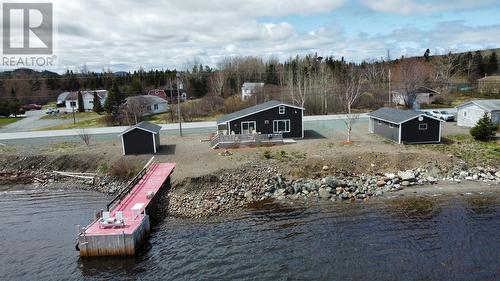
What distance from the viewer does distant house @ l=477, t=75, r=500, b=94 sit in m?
74.2

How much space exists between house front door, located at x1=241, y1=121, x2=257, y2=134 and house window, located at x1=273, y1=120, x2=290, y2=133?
1953 mm

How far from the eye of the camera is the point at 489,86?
76062 mm

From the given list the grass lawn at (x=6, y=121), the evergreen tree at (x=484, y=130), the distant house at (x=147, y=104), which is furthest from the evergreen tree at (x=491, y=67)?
the grass lawn at (x=6, y=121)

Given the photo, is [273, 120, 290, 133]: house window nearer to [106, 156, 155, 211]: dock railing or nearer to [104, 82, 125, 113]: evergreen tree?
[106, 156, 155, 211]: dock railing

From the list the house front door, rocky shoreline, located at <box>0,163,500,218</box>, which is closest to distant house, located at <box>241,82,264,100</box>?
the house front door

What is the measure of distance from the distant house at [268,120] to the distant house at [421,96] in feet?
106

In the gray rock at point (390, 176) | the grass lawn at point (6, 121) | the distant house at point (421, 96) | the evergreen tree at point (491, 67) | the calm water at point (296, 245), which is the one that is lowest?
the calm water at point (296, 245)

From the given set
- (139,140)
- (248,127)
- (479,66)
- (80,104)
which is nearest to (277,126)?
(248,127)

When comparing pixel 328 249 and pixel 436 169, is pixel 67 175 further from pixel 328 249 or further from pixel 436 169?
pixel 436 169

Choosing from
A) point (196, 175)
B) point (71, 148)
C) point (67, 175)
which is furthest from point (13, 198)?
point (196, 175)

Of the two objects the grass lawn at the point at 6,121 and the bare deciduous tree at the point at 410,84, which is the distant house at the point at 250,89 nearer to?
the bare deciduous tree at the point at 410,84

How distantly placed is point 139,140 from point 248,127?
388 inches

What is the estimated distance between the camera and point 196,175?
27.6 m

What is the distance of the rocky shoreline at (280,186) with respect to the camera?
2486 centimetres
